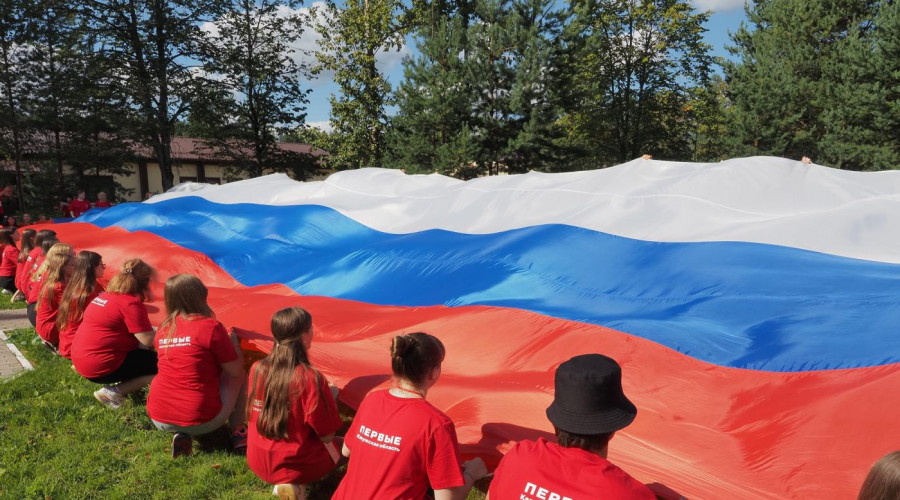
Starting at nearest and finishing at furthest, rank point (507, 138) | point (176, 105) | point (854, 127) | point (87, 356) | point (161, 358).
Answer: point (161, 358) < point (87, 356) < point (854, 127) < point (507, 138) < point (176, 105)

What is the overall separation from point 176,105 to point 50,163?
15.2 ft

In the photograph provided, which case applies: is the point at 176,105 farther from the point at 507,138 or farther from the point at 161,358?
the point at 161,358

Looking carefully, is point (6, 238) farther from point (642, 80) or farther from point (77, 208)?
point (642, 80)

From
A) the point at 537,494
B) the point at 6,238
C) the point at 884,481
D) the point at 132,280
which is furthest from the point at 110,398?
the point at 6,238

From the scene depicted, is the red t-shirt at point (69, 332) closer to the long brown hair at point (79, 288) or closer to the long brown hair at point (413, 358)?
the long brown hair at point (79, 288)

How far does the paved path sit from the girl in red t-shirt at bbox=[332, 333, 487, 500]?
4.64m

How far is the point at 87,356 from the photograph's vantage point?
4.07 metres

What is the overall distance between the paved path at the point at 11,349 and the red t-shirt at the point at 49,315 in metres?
0.51

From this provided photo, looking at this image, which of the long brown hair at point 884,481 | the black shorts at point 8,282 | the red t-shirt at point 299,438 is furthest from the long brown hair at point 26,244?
the long brown hair at point 884,481

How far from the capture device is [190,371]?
3.37 m

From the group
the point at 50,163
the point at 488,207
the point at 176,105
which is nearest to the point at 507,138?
the point at 176,105

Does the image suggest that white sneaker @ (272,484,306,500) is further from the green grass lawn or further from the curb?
the curb

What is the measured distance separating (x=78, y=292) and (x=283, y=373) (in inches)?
106

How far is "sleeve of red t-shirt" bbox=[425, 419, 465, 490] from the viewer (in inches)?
82.4
